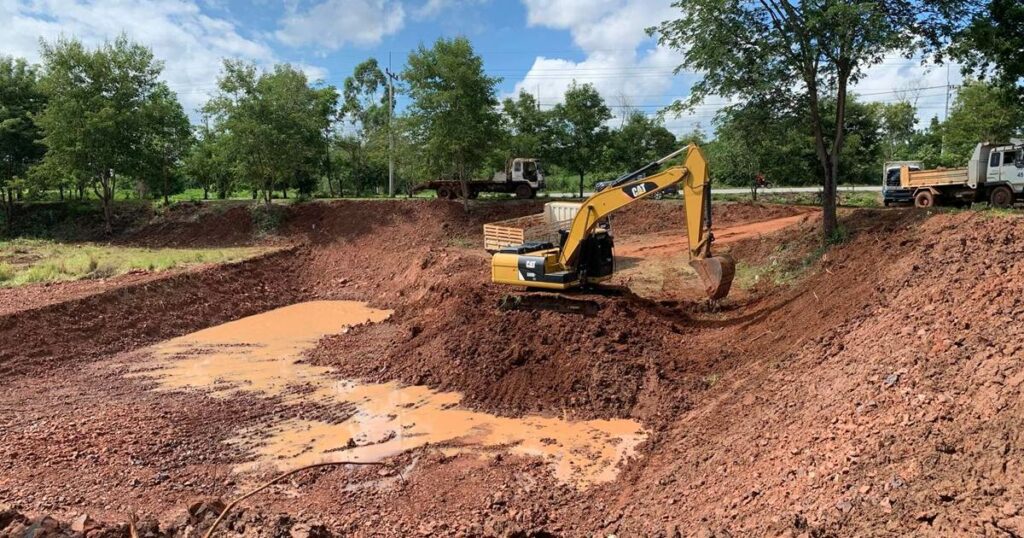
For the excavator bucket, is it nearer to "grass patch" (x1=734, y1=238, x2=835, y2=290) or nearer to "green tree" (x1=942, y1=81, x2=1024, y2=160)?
"grass patch" (x1=734, y1=238, x2=835, y2=290)

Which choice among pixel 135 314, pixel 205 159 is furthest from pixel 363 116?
pixel 135 314

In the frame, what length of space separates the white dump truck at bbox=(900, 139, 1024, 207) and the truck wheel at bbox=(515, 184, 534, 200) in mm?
15915

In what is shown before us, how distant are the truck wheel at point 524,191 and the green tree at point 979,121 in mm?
19844

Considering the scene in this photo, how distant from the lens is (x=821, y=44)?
11.6 metres

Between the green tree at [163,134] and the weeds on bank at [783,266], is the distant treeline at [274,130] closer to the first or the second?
the green tree at [163,134]

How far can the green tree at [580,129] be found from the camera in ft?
105

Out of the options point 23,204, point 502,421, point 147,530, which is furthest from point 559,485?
point 23,204

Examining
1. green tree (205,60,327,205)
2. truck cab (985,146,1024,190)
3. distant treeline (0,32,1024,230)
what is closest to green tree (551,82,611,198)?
distant treeline (0,32,1024,230)

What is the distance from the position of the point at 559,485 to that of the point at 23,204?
3486cm

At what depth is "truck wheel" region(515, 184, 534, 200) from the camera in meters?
29.2

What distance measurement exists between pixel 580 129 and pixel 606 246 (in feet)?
71.8

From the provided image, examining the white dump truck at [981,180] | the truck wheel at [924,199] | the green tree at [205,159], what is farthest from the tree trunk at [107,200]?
the white dump truck at [981,180]

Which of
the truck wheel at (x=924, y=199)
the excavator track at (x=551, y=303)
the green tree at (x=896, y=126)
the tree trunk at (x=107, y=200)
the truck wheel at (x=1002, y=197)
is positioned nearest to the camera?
the excavator track at (x=551, y=303)

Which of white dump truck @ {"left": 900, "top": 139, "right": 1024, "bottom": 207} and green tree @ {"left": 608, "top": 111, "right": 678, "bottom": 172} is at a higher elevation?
green tree @ {"left": 608, "top": 111, "right": 678, "bottom": 172}
